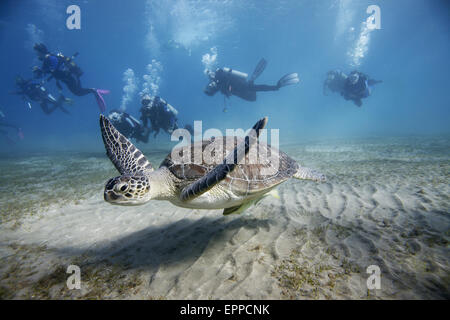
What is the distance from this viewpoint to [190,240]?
2812 mm

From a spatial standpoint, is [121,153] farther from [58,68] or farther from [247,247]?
[58,68]

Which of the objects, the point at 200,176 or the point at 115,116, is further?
the point at 115,116

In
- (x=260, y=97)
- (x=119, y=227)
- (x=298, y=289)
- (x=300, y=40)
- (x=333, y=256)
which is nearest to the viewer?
(x=298, y=289)

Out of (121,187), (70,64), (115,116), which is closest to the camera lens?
(121,187)

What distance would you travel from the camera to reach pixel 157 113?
12633 millimetres

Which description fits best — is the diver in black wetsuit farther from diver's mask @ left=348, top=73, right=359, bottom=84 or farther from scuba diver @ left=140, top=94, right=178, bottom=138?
scuba diver @ left=140, top=94, right=178, bottom=138

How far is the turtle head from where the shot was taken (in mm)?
2094

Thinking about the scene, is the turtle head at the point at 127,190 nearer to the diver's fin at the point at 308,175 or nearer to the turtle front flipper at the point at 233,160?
the turtle front flipper at the point at 233,160

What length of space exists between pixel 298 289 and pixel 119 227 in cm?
324

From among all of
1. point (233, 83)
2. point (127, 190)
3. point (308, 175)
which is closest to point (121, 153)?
point (127, 190)

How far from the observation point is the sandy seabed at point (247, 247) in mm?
1788

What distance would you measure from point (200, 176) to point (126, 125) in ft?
39.5

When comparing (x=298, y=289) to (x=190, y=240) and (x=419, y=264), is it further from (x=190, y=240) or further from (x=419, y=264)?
(x=190, y=240)

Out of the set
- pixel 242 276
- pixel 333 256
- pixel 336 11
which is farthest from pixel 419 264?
pixel 336 11
